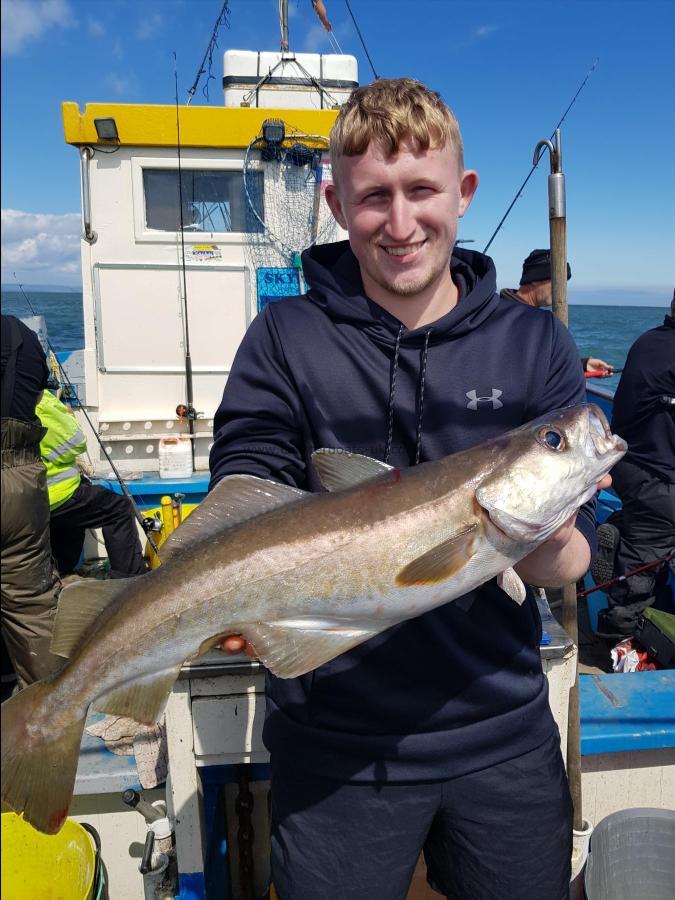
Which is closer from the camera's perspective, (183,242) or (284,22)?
(183,242)

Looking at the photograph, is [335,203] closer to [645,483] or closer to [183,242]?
[645,483]

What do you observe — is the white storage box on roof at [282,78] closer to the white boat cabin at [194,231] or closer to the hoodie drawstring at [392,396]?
the white boat cabin at [194,231]

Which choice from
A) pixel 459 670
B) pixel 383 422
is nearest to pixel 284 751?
pixel 459 670

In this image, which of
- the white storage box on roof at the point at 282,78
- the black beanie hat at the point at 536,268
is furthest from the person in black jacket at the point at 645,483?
the white storage box on roof at the point at 282,78

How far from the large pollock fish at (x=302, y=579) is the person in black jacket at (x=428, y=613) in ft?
0.65

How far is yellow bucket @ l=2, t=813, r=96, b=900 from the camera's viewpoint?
2885 mm

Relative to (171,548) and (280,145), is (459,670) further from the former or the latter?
(280,145)

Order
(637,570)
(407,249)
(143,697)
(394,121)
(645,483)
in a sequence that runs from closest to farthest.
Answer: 1. (143,697)
2. (394,121)
3. (407,249)
4. (637,570)
5. (645,483)

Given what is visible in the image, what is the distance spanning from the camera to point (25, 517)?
5.01m

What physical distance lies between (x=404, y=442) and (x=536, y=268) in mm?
6271

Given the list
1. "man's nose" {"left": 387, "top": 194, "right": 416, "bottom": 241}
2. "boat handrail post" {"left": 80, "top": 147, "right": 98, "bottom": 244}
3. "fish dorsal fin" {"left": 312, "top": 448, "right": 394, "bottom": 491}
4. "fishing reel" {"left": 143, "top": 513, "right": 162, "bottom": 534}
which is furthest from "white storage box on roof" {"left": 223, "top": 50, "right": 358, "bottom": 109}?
"fish dorsal fin" {"left": 312, "top": 448, "right": 394, "bottom": 491}

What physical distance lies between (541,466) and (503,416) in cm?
37

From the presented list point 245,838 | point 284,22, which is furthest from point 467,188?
point 284,22

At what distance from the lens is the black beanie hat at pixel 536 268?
7.78 meters
